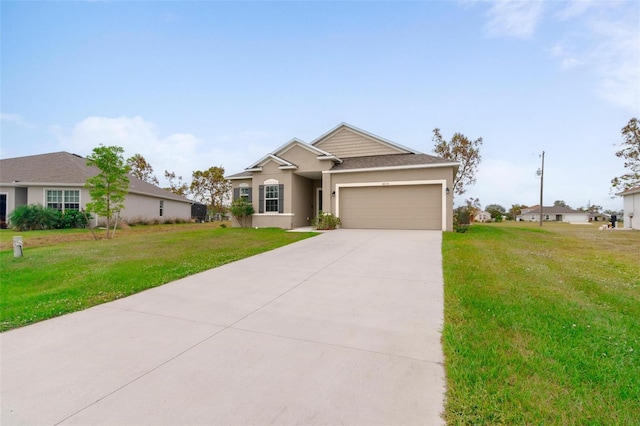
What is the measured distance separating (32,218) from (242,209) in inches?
502

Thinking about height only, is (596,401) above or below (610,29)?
below

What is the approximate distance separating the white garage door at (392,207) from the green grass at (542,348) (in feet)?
27.1

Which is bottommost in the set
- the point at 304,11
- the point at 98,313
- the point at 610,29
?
the point at 98,313

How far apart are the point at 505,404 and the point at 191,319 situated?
3.61 metres

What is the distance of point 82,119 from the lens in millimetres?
17266

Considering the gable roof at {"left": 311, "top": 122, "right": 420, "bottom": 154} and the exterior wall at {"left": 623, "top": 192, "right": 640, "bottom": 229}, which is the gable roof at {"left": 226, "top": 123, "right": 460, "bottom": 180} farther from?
the exterior wall at {"left": 623, "top": 192, "right": 640, "bottom": 229}

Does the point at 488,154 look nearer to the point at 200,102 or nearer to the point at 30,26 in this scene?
the point at 200,102

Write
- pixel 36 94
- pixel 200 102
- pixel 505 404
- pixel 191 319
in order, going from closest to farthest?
pixel 505 404, pixel 191 319, pixel 36 94, pixel 200 102

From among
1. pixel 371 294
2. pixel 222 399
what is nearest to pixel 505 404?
pixel 222 399

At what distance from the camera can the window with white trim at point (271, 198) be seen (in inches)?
626

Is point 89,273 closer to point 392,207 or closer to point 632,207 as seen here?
point 392,207

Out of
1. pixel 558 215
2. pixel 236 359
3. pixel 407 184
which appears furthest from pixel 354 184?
pixel 558 215

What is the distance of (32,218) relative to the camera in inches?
633

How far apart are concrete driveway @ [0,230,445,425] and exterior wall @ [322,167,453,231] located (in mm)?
9545
